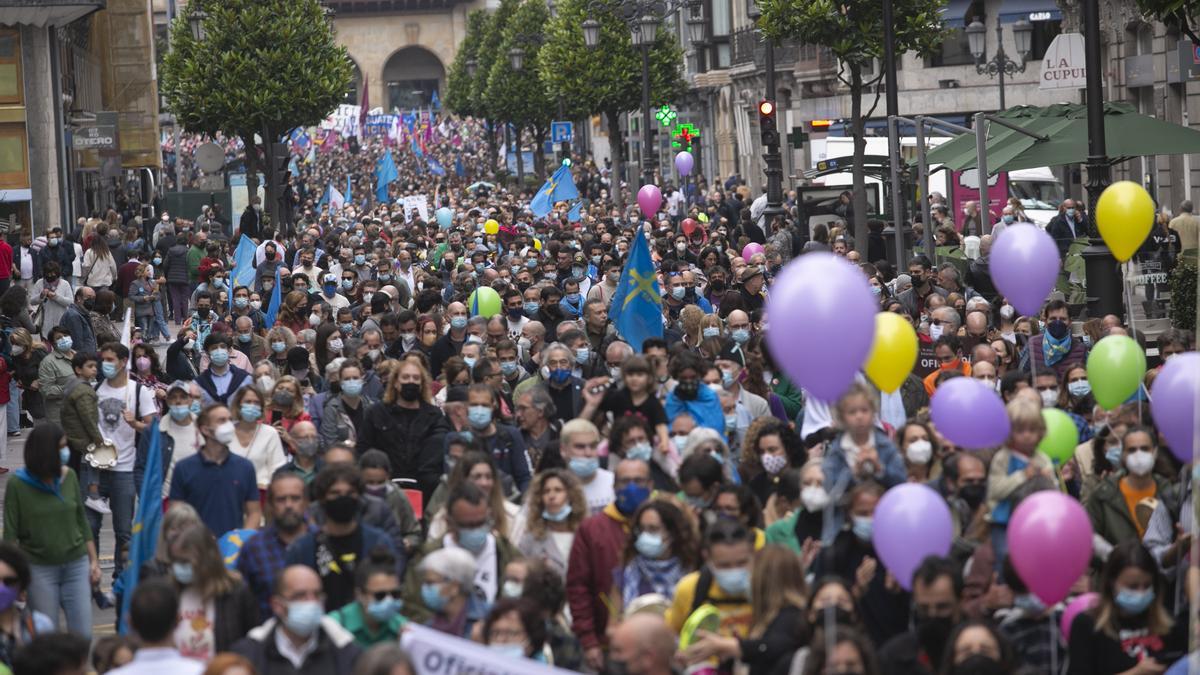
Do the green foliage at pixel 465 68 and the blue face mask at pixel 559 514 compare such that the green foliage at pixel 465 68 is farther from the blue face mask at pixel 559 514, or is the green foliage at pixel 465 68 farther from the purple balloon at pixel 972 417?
the blue face mask at pixel 559 514

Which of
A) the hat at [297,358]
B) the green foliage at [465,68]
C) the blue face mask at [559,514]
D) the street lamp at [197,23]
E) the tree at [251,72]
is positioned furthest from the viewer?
the green foliage at [465,68]

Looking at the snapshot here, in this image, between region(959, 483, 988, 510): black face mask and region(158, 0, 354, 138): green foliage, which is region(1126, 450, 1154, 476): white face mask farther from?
region(158, 0, 354, 138): green foliage

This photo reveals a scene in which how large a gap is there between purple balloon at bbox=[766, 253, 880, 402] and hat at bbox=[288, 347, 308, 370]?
838 centimetres

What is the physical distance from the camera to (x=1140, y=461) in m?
9.70

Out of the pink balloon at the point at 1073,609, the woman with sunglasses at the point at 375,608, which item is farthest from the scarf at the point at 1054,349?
the woman with sunglasses at the point at 375,608

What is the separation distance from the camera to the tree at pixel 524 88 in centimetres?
6956

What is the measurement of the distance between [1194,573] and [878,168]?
27.5 meters

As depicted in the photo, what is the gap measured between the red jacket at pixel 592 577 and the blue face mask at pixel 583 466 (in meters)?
0.97

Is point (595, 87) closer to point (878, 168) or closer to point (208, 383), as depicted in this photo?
point (878, 168)

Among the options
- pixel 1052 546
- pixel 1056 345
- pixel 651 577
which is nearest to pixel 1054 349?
pixel 1056 345

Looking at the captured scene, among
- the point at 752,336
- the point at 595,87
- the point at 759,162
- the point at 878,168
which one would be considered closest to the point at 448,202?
the point at 595,87

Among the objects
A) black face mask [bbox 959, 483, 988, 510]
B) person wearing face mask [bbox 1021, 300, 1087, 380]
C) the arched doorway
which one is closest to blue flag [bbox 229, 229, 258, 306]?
person wearing face mask [bbox 1021, 300, 1087, 380]

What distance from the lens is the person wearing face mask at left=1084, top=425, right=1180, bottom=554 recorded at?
9.70m

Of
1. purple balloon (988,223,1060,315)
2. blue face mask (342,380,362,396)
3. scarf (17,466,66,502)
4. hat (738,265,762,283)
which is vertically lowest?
scarf (17,466,66,502)
